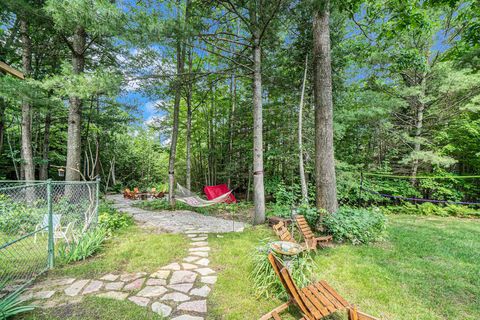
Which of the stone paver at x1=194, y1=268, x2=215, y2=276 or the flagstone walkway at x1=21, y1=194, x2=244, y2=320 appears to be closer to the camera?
the flagstone walkway at x1=21, y1=194, x2=244, y2=320

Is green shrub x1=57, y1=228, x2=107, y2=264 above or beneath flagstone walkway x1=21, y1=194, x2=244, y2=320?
above

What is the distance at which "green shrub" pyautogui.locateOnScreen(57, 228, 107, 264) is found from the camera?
2.88 metres

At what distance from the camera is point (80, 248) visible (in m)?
2.96

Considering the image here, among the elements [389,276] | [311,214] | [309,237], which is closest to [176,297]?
[309,237]

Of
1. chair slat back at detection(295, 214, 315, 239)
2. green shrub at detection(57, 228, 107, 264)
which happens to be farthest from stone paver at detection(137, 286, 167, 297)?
chair slat back at detection(295, 214, 315, 239)

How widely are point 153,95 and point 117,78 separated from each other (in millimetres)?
1827

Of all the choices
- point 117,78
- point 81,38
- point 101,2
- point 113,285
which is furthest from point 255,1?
point 113,285

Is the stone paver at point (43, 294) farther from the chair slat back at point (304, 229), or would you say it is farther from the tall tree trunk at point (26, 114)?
the tall tree trunk at point (26, 114)

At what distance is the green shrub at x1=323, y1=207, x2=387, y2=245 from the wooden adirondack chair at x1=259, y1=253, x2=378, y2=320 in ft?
6.86

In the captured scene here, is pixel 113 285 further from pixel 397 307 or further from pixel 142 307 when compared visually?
pixel 397 307

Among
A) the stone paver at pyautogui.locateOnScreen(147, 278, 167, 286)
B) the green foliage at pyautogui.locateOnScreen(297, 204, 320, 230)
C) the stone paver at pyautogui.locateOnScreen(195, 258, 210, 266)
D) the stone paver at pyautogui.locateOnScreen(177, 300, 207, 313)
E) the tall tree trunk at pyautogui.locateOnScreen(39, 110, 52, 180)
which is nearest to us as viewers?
the stone paver at pyautogui.locateOnScreen(177, 300, 207, 313)

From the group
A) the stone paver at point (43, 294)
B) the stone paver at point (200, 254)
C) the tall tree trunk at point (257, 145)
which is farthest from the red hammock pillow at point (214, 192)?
the stone paver at point (43, 294)

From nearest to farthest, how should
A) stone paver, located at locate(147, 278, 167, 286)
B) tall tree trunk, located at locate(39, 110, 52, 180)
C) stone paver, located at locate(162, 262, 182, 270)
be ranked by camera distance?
stone paver, located at locate(147, 278, 167, 286) < stone paver, located at locate(162, 262, 182, 270) < tall tree trunk, located at locate(39, 110, 52, 180)

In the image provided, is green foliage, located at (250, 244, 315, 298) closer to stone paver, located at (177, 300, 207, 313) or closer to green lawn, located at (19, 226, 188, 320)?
stone paver, located at (177, 300, 207, 313)
